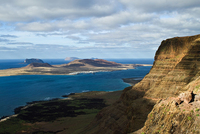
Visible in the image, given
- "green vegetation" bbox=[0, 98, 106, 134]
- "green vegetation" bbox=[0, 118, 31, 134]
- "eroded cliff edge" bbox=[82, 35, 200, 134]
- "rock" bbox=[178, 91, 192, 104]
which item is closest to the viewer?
"rock" bbox=[178, 91, 192, 104]

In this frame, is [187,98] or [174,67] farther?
[174,67]

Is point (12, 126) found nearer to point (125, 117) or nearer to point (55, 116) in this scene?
point (55, 116)

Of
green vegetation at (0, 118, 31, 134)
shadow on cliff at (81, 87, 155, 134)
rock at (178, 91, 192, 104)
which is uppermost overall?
rock at (178, 91, 192, 104)

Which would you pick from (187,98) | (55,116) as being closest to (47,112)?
(55,116)

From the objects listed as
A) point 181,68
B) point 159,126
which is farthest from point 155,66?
point 159,126

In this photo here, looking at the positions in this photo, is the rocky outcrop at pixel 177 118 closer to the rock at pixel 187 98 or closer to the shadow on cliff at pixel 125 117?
the rock at pixel 187 98

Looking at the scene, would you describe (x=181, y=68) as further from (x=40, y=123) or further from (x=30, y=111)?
(x=30, y=111)

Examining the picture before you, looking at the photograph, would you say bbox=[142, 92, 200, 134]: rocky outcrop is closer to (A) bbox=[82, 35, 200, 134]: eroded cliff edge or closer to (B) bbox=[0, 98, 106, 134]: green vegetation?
(A) bbox=[82, 35, 200, 134]: eroded cliff edge

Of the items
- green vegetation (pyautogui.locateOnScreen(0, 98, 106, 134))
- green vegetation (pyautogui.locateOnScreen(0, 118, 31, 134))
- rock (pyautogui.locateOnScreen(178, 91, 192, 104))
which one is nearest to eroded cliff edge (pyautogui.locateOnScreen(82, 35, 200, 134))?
rock (pyautogui.locateOnScreen(178, 91, 192, 104))
